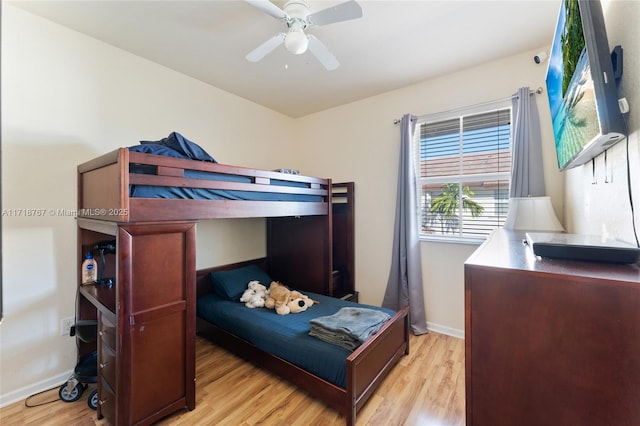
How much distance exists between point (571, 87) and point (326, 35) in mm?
1637

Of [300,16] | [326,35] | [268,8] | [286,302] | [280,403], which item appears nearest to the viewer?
[268,8]

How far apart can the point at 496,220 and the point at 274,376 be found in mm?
2370

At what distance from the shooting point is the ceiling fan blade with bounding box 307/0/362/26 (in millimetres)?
1501

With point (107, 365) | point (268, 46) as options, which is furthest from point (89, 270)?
point (268, 46)

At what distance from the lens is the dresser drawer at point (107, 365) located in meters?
1.55

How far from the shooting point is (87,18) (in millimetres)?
1954

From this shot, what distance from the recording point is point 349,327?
1856 millimetres

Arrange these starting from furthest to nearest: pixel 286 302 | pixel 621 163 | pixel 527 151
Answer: pixel 286 302 → pixel 527 151 → pixel 621 163

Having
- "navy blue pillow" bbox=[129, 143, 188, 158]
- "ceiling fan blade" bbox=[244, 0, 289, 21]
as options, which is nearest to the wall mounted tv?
"ceiling fan blade" bbox=[244, 0, 289, 21]

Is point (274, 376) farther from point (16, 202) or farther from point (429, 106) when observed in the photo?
point (429, 106)

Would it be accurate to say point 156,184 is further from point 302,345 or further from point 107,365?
point 302,345

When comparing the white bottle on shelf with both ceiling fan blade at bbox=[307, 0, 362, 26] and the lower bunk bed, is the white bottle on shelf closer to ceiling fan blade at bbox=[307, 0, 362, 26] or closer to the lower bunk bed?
the lower bunk bed

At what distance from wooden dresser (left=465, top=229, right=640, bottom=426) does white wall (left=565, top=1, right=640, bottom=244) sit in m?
0.38

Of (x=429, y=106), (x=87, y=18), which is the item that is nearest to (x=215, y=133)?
(x=87, y=18)
